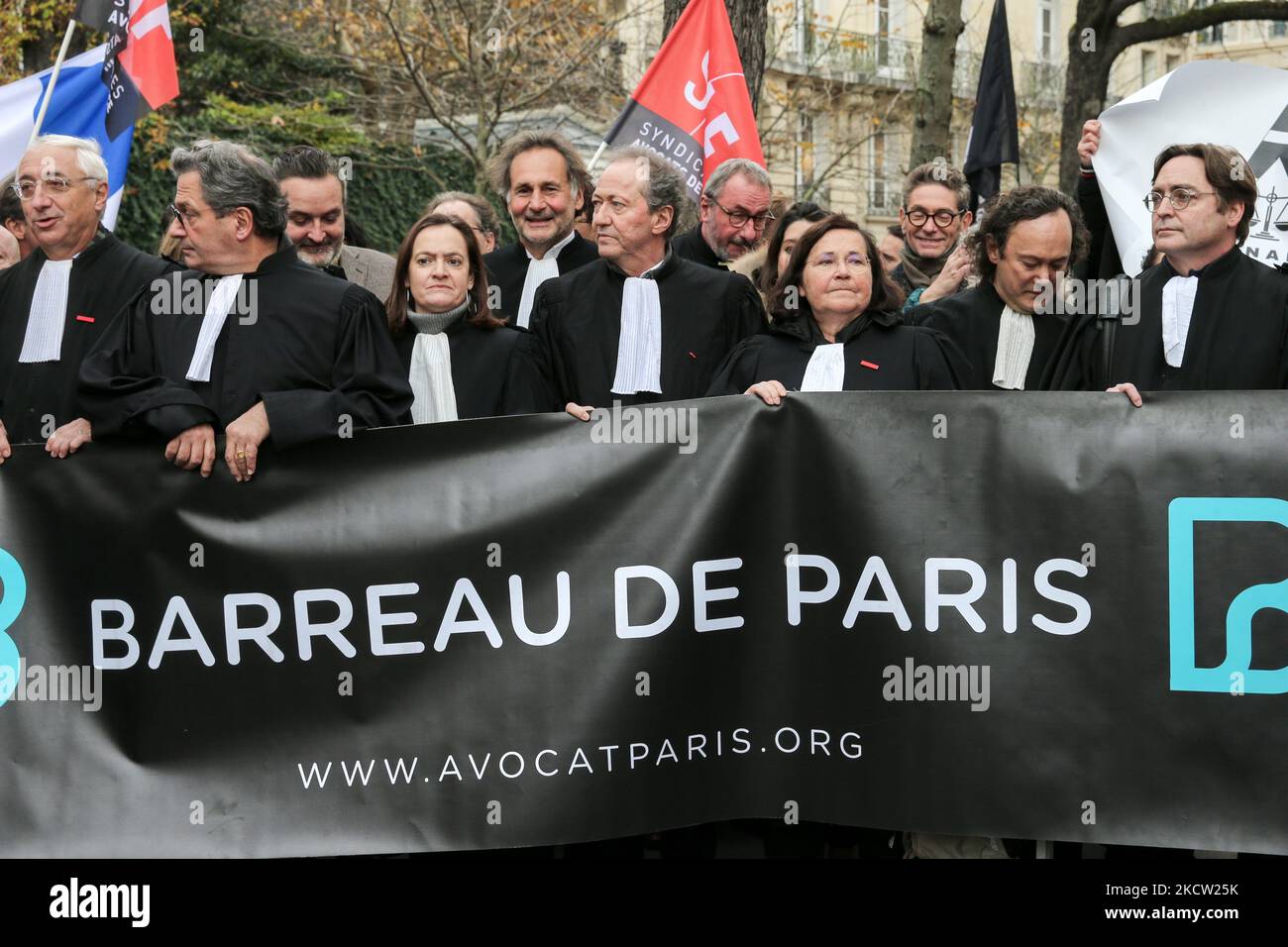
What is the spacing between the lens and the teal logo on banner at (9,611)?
15.4ft

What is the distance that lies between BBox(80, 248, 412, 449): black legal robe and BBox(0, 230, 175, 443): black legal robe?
660 mm

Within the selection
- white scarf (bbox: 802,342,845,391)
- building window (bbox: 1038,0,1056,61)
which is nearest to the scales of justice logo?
white scarf (bbox: 802,342,845,391)

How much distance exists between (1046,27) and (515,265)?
132 feet

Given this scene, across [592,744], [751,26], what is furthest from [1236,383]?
[751,26]

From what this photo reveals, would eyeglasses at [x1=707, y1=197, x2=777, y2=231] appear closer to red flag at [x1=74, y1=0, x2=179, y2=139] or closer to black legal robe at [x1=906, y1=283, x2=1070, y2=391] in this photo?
black legal robe at [x1=906, y1=283, x2=1070, y2=391]

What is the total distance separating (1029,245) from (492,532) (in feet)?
6.84

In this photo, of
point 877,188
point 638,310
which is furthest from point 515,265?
point 877,188

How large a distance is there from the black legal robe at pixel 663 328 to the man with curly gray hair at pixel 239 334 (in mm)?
763

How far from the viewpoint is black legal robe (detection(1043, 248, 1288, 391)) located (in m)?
4.87

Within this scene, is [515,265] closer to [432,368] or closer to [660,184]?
[660,184]

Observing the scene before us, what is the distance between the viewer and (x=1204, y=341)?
496cm

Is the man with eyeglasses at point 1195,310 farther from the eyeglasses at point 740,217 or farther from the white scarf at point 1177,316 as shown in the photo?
the eyeglasses at point 740,217
